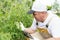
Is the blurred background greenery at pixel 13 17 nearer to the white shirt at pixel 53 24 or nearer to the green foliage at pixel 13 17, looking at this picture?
the green foliage at pixel 13 17

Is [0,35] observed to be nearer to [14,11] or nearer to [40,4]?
[14,11]

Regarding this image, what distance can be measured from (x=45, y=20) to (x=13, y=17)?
32cm

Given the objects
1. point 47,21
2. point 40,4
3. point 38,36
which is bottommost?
point 38,36

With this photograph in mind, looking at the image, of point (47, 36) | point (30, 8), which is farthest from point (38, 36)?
point (30, 8)

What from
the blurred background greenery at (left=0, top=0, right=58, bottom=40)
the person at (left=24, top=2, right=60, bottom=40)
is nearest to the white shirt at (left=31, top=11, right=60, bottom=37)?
the person at (left=24, top=2, right=60, bottom=40)

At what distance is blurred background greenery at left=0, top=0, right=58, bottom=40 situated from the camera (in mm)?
2365

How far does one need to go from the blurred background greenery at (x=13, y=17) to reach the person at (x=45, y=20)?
63 millimetres

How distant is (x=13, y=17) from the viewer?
2.40 meters

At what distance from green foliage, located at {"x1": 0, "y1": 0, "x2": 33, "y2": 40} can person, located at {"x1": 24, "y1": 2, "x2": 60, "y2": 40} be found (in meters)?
0.07

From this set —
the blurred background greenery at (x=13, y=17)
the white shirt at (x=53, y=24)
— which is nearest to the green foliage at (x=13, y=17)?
the blurred background greenery at (x=13, y=17)

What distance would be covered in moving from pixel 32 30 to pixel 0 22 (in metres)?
0.33

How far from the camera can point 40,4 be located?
7.70 ft

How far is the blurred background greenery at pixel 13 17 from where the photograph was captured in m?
2.37

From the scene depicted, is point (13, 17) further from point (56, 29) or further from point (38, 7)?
point (56, 29)
